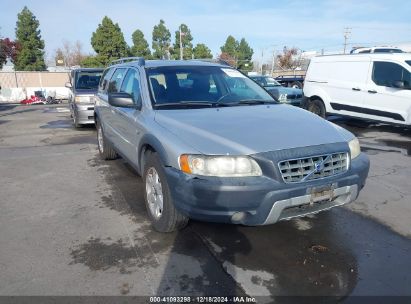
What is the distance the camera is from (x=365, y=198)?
479 cm

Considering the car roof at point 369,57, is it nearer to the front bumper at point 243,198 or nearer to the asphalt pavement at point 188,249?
the asphalt pavement at point 188,249

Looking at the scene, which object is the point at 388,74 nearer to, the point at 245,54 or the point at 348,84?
the point at 348,84

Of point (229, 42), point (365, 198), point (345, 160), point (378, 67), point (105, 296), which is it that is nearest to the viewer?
point (105, 296)

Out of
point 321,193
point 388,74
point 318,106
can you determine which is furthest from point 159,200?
point 318,106

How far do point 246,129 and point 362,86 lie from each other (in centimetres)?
727

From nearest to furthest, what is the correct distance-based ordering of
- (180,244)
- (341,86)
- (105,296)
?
(105,296) → (180,244) → (341,86)

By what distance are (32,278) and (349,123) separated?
10.2 m

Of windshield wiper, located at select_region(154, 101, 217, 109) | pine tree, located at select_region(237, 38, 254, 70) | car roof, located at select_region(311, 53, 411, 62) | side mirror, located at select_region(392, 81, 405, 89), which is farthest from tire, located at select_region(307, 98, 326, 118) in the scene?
pine tree, located at select_region(237, 38, 254, 70)

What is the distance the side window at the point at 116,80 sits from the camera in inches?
218

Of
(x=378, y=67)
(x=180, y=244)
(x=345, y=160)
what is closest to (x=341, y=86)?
(x=378, y=67)

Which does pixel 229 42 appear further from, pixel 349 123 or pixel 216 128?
pixel 216 128

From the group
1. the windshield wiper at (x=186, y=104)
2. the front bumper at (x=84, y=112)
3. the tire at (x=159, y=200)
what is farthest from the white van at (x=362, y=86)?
the tire at (x=159, y=200)

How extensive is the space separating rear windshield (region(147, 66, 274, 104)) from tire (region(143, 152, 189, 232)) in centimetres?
81

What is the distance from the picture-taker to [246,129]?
11.2 ft
